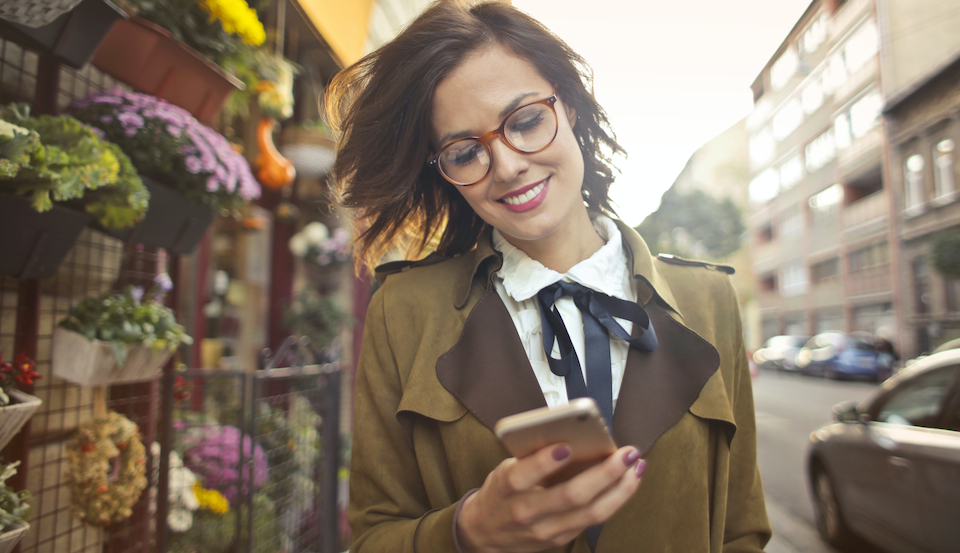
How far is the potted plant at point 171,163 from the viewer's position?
151cm

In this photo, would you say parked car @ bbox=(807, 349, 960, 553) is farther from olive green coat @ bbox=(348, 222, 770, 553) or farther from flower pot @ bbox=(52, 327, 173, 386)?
flower pot @ bbox=(52, 327, 173, 386)

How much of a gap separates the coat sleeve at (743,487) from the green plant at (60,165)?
4.92 ft

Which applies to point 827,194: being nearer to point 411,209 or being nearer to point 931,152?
point 931,152

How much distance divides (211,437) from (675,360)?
231cm

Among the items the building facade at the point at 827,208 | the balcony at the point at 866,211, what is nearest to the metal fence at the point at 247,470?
the building facade at the point at 827,208

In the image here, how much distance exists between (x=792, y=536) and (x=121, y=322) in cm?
455

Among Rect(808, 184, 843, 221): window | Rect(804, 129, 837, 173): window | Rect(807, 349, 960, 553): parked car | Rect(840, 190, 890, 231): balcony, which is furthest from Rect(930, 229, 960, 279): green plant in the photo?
Rect(808, 184, 843, 221): window

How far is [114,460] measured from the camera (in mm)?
1731

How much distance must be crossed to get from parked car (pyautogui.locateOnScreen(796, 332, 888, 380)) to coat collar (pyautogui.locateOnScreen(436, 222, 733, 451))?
16.5 meters

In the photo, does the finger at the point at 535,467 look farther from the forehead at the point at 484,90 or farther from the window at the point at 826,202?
the window at the point at 826,202

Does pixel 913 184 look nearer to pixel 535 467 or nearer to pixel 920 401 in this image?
pixel 920 401

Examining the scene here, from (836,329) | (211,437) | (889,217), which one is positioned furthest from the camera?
(836,329)

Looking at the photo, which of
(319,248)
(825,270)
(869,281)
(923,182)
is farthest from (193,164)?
(825,270)

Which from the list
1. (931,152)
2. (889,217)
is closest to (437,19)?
(931,152)
